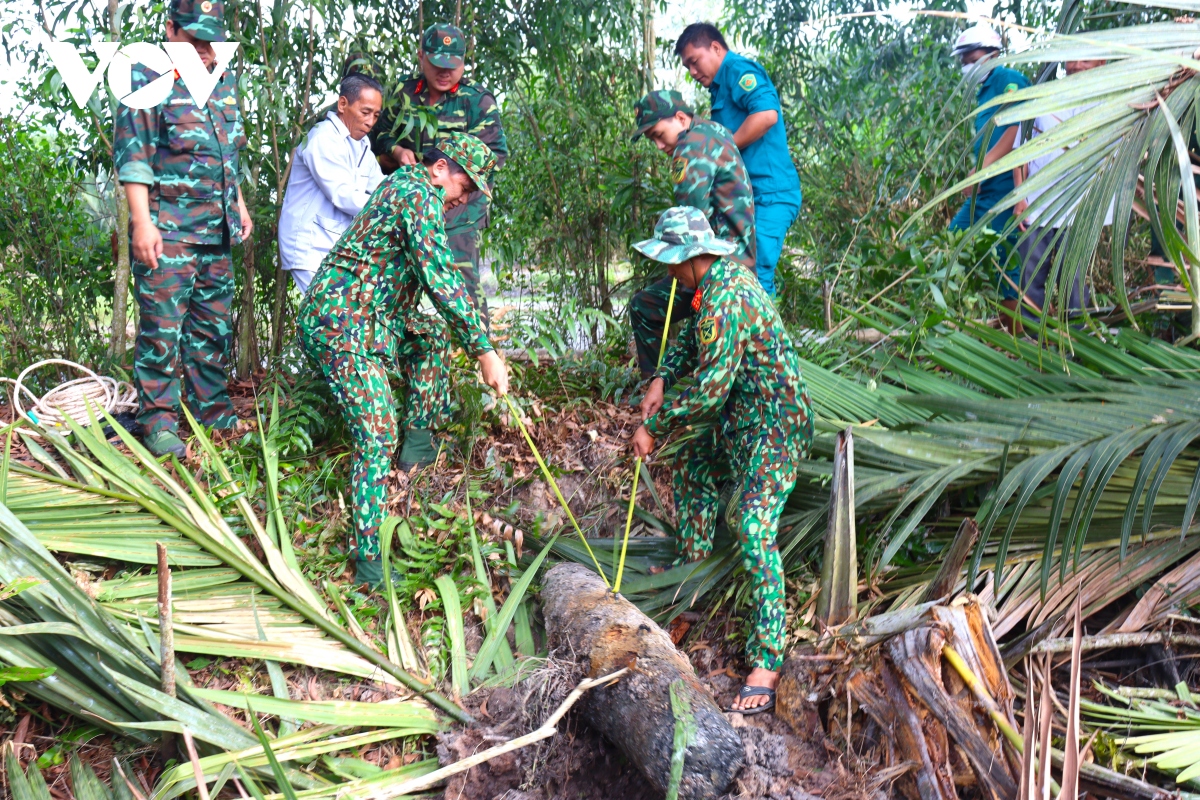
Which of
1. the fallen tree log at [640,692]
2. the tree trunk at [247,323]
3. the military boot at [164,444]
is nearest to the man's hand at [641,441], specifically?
the fallen tree log at [640,692]

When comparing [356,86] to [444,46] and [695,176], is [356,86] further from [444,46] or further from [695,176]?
[695,176]

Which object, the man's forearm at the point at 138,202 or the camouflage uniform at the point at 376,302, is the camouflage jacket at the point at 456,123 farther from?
the man's forearm at the point at 138,202

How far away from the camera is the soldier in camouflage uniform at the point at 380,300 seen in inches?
140

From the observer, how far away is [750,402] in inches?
133

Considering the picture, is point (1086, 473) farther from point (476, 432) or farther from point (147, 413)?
point (147, 413)

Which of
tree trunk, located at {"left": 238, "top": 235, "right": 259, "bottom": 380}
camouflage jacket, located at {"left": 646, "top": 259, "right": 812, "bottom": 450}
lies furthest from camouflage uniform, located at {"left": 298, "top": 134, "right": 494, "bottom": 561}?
Answer: tree trunk, located at {"left": 238, "top": 235, "right": 259, "bottom": 380}

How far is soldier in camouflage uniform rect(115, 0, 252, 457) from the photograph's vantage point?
4.05 m

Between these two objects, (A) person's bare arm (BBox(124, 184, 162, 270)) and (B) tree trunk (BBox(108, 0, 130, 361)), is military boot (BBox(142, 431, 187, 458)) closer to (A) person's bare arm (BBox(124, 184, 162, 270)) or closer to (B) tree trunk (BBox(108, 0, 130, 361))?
(A) person's bare arm (BBox(124, 184, 162, 270))

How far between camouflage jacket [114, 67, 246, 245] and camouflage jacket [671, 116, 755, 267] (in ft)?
6.91

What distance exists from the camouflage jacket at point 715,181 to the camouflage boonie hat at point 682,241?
71cm

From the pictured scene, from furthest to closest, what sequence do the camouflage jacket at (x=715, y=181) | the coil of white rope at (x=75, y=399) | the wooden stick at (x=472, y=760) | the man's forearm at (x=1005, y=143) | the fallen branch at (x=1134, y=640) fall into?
the man's forearm at (x=1005, y=143) < the camouflage jacket at (x=715, y=181) < the coil of white rope at (x=75, y=399) < the fallen branch at (x=1134, y=640) < the wooden stick at (x=472, y=760)

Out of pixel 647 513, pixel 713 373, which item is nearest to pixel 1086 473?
pixel 713 373

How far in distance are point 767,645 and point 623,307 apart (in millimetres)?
3336

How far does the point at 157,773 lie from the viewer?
9.02ft
